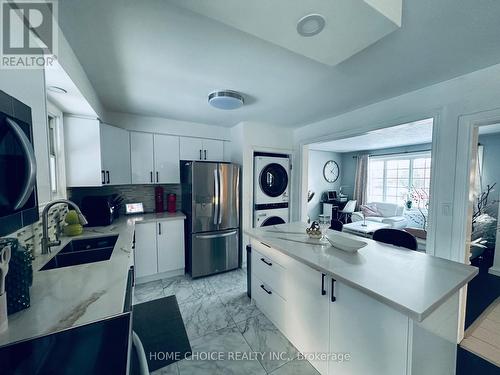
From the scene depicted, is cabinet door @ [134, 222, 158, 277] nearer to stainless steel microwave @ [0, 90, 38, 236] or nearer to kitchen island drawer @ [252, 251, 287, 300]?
kitchen island drawer @ [252, 251, 287, 300]

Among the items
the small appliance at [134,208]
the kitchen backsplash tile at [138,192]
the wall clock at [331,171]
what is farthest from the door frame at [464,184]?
the wall clock at [331,171]

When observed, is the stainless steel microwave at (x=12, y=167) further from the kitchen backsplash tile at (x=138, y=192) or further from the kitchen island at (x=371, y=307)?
the kitchen backsplash tile at (x=138, y=192)

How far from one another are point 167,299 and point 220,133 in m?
2.61

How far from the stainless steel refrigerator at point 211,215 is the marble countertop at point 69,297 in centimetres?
137

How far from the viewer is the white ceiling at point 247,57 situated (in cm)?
110

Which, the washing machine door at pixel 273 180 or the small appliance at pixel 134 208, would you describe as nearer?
the small appliance at pixel 134 208

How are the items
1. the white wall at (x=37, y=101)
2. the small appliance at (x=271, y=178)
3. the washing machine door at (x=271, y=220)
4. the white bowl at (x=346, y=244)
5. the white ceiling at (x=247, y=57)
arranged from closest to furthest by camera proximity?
the white wall at (x=37, y=101) → the white ceiling at (x=247, y=57) → the white bowl at (x=346, y=244) → the small appliance at (x=271, y=178) → the washing machine door at (x=271, y=220)

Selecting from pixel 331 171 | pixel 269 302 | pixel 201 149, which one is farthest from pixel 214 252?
pixel 331 171

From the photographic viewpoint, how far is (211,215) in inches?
116

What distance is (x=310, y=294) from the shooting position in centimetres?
149

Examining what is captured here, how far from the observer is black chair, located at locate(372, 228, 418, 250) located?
1.75m

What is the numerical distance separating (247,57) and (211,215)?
2.06 meters

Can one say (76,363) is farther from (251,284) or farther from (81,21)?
(251,284)

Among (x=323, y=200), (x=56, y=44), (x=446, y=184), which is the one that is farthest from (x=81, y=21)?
(x=323, y=200)
